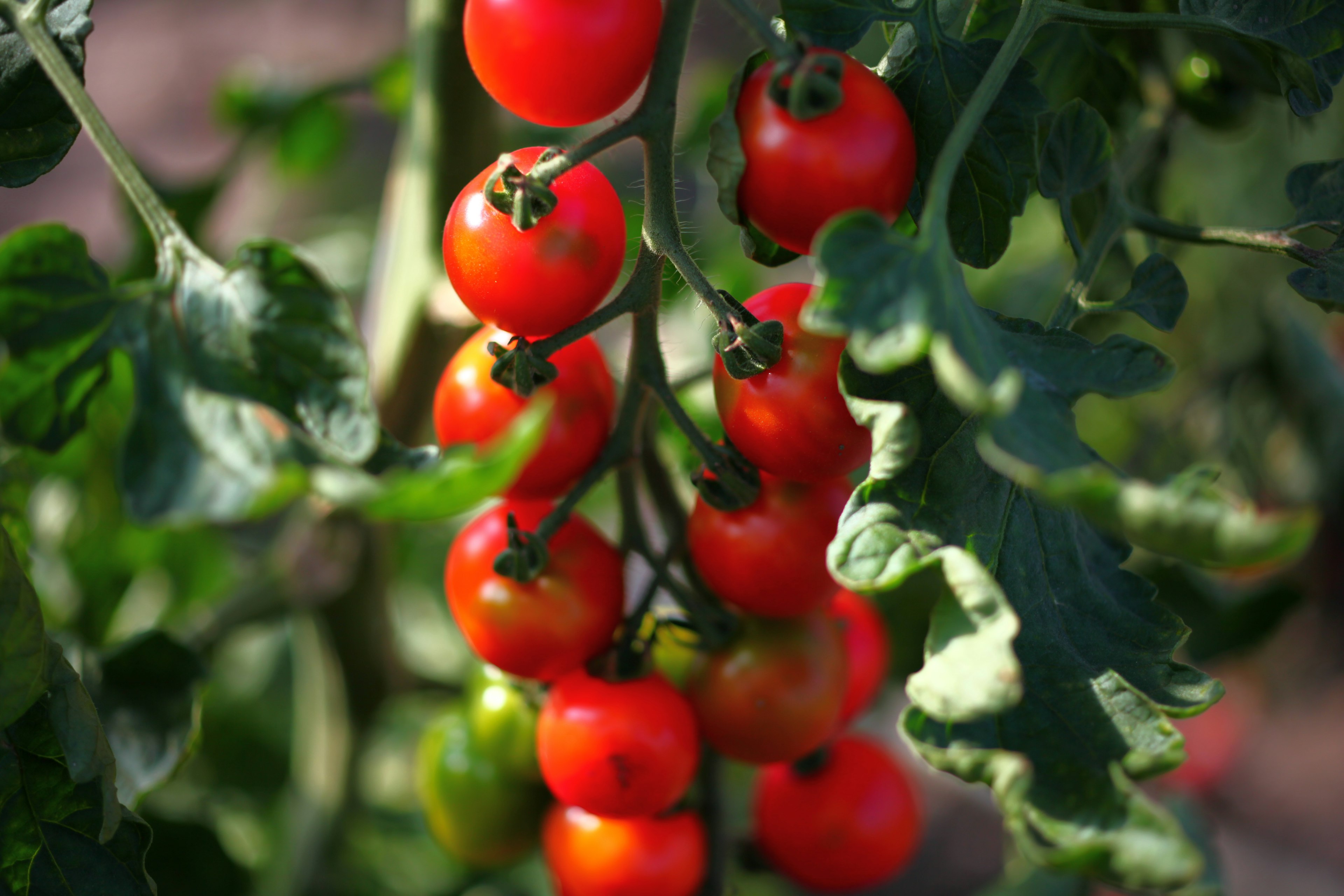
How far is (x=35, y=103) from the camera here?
37 cm

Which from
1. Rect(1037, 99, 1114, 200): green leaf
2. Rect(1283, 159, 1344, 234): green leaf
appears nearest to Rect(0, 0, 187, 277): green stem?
Rect(1037, 99, 1114, 200): green leaf

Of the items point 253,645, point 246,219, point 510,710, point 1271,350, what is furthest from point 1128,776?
point 246,219

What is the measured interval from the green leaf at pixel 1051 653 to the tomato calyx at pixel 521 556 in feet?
0.45

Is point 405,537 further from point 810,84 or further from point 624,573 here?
point 810,84

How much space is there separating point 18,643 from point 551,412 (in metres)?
0.21

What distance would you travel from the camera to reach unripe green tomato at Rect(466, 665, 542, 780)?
0.55m

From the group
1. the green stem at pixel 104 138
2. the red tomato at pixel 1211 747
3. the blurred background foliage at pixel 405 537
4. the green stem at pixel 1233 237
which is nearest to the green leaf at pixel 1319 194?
the green stem at pixel 1233 237

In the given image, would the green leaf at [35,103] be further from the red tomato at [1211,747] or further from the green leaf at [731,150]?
the red tomato at [1211,747]

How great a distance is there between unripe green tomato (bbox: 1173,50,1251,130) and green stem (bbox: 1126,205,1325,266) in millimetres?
162

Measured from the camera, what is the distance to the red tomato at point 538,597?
41cm

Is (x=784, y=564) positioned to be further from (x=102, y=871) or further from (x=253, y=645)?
(x=253, y=645)

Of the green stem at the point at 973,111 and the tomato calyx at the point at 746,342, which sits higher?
the green stem at the point at 973,111

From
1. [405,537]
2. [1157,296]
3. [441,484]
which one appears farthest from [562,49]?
[405,537]

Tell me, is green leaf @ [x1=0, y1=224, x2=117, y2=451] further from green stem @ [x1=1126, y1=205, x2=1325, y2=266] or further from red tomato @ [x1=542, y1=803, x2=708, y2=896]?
green stem @ [x1=1126, y1=205, x2=1325, y2=266]
